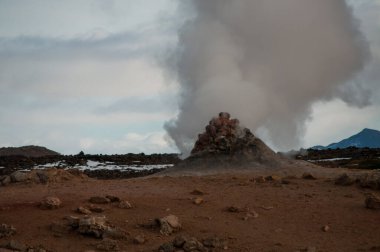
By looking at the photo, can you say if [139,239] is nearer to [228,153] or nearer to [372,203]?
[372,203]

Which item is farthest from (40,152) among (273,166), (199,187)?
(199,187)

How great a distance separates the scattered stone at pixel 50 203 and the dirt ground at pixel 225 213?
0.19 meters

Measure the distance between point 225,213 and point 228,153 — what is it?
14.6 metres

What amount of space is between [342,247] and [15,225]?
27.1 feet

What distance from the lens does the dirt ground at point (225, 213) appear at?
12.4 meters

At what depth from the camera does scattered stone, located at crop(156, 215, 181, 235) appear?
13.0m

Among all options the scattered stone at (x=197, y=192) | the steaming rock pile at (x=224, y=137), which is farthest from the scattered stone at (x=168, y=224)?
the steaming rock pile at (x=224, y=137)

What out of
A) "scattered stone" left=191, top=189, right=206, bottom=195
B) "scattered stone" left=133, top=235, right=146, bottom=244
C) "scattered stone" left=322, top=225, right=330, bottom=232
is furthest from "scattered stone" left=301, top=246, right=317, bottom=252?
"scattered stone" left=191, top=189, right=206, bottom=195

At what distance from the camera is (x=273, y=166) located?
27203 mm

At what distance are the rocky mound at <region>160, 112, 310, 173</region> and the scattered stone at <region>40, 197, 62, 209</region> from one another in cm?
1283

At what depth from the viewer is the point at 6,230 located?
13.1 meters

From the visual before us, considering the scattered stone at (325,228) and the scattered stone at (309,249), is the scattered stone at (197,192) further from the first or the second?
the scattered stone at (309,249)

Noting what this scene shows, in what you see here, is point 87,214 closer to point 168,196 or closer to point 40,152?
point 168,196

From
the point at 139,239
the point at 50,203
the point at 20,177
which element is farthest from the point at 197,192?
the point at 20,177
